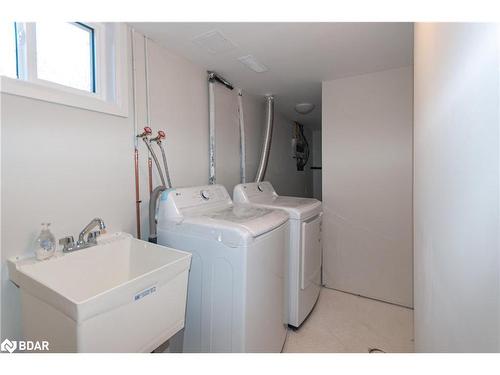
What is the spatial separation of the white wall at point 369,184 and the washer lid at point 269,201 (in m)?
0.52

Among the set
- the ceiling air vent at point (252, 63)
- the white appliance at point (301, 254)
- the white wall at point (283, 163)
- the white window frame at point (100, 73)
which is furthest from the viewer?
the white wall at point (283, 163)

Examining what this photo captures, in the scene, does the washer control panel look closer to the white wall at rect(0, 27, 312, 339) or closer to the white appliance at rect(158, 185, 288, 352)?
the white appliance at rect(158, 185, 288, 352)

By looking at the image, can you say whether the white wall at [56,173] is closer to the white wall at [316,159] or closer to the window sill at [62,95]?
the window sill at [62,95]

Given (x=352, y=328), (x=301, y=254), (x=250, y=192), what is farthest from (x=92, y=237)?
(x=352, y=328)

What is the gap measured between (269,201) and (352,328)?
4.36ft

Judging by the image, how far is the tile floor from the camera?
5.76ft

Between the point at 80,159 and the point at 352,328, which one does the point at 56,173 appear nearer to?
the point at 80,159

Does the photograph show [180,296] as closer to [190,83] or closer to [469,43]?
[469,43]

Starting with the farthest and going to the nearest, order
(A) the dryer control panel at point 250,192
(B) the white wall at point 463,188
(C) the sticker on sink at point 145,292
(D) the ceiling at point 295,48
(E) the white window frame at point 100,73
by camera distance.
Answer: (A) the dryer control panel at point 250,192
(D) the ceiling at point 295,48
(E) the white window frame at point 100,73
(C) the sticker on sink at point 145,292
(B) the white wall at point 463,188

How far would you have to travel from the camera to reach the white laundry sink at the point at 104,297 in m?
0.78

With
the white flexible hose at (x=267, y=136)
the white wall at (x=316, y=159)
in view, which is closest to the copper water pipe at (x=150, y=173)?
the white flexible hose at (x=267, y=136)

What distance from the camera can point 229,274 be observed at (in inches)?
50.8
